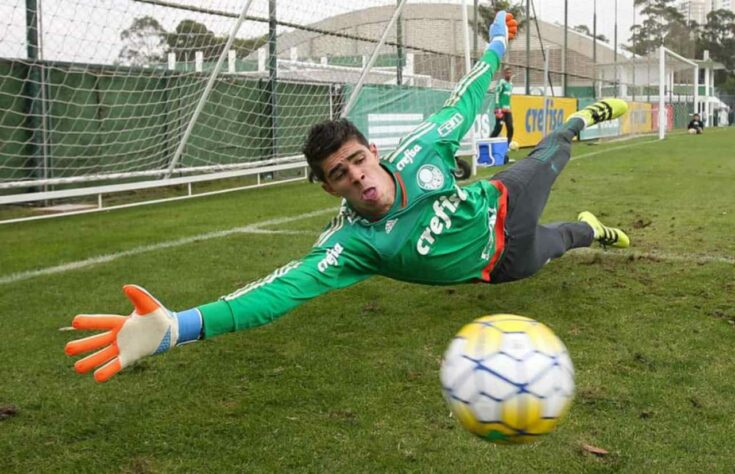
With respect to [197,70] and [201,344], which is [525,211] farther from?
[197,70]

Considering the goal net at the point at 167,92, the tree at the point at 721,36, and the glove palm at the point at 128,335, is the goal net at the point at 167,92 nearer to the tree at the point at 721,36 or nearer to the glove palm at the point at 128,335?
the glove palm at the point at 128,335

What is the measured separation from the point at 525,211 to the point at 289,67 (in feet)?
35.7

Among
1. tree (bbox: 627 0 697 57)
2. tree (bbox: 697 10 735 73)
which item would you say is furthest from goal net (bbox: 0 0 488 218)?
tree (bbox: 697 10 735 73)

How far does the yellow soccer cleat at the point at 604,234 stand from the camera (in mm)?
5422

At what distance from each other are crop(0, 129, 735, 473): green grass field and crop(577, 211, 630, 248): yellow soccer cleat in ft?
0.49

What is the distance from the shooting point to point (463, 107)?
4395 mm

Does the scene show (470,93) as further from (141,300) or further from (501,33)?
(141,300)

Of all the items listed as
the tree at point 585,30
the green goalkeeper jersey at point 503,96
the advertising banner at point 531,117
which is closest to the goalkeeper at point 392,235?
the green goalkeeper jersey at point 503,96

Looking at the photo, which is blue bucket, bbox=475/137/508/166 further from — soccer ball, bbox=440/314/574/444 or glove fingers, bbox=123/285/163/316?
glove fingers, bbox=123/285/163/316

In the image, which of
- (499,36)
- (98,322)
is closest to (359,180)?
(98,322)

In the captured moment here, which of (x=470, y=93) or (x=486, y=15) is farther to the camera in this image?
(x=486, y=15)

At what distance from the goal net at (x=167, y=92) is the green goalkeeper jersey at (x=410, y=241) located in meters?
5.77

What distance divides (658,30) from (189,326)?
50.3 m

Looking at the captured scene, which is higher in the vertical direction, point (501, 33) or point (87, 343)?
point (501, 33)
